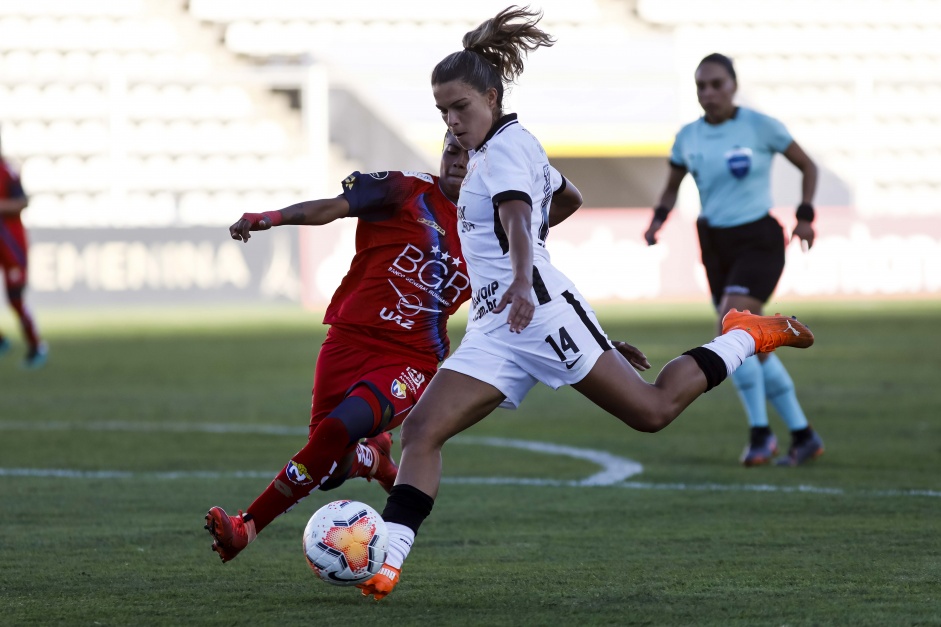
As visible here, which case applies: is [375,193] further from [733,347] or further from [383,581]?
[383,581]

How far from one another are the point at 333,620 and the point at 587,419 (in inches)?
247

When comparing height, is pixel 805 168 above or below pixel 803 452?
above

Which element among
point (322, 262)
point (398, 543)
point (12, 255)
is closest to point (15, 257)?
point (12, 255)

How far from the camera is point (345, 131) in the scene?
90.3 feet

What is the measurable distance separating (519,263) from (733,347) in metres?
1.21

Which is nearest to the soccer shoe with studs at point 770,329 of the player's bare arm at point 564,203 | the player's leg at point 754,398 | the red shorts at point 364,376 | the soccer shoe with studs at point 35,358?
the player's bare arm at point 564,203

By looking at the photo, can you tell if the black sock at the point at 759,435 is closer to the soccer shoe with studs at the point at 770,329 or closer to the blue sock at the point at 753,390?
the blue sock at the point at 753,390

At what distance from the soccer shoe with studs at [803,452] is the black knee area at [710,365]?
296 cm

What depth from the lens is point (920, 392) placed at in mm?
11539

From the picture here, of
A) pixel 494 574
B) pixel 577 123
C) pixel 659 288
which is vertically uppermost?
pixel 494 574

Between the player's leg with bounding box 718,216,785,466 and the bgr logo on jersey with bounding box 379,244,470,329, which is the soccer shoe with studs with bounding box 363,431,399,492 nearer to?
the bgr logo on jersey with bounding box 379,244,470,329

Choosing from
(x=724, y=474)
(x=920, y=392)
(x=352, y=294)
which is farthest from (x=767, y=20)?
(x=352, y=294)

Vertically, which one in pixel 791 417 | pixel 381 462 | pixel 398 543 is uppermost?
pixel 398 543

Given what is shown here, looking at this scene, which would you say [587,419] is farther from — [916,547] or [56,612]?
[56,612]
